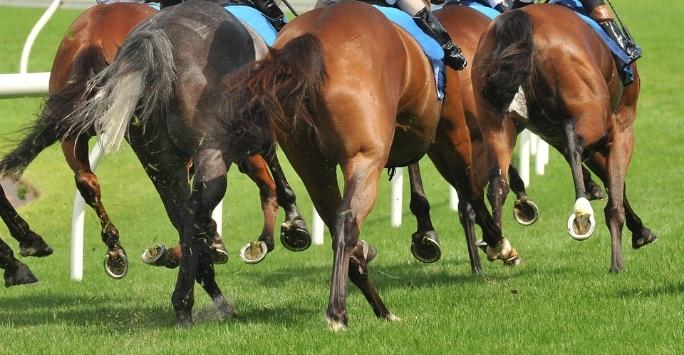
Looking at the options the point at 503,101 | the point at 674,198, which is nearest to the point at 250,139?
the point at 503,101

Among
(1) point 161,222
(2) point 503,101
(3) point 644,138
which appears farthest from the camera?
(3) point 644,138

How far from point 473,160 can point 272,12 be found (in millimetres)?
1920

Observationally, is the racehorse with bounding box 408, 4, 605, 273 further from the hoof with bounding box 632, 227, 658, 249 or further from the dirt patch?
the dirt patch

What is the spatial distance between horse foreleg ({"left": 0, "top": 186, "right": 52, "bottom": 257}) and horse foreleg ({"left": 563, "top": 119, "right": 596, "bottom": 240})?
11.3ft

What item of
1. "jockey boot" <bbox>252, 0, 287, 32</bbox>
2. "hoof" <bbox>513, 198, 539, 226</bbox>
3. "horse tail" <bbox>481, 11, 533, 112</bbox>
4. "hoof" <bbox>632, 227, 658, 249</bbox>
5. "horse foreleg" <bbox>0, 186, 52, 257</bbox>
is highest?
"jockey boot" <bbox>252, 0, 287, 32</bbox>

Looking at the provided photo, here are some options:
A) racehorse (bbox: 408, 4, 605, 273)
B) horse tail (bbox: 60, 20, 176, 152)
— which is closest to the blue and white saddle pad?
horse tail (bbox: 60, 20, 176, 152)

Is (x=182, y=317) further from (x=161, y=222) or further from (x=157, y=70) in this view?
(x=161, y=222)

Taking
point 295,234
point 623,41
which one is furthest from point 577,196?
point 295,234

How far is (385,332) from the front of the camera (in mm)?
6188

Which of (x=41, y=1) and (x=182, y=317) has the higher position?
(x=182, y=317)

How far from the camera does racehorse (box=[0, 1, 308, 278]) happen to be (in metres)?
7.50

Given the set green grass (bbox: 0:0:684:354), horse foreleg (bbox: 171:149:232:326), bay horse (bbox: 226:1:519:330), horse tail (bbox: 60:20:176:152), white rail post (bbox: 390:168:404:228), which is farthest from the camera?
white rail post (bbox: 390:168:404:228)

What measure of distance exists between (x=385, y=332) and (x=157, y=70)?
1.79 meters

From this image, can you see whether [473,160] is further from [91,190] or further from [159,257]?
[91,190]
